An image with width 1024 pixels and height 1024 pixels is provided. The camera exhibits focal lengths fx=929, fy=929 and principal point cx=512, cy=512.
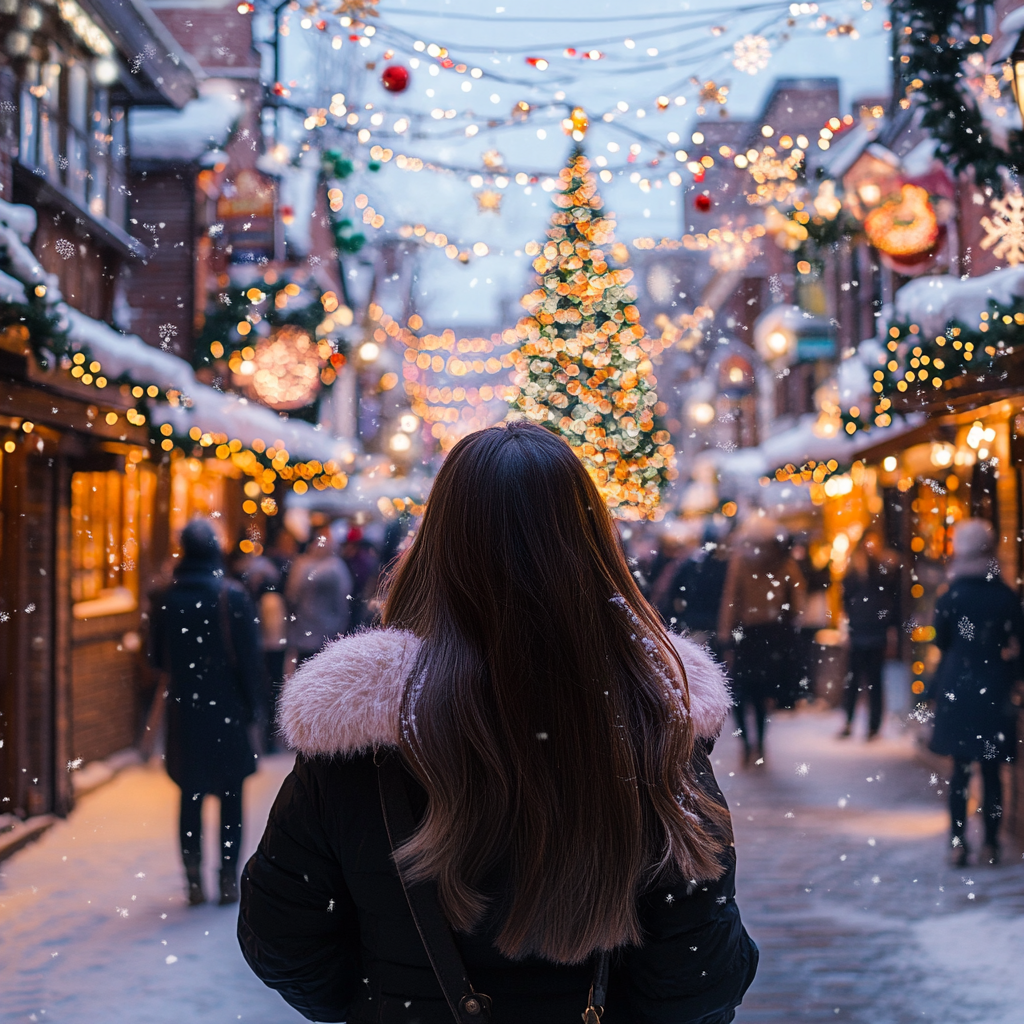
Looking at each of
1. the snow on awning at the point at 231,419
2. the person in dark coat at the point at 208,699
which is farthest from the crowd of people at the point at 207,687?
the snow on awning at the point at 231,419

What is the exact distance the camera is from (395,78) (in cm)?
502

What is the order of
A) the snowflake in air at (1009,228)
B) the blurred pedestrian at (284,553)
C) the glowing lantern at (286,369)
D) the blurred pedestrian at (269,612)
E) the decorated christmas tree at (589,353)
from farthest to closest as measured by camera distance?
the decorated christmas tree at (589,353), the blurred pedestrian at (284,553), the blurred pedestrian at (269,612), the glowing lantern at (286,369), the snowflake in air at (1009,228)

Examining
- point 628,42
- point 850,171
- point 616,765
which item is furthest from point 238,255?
point 616,765

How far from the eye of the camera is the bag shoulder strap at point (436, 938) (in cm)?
129

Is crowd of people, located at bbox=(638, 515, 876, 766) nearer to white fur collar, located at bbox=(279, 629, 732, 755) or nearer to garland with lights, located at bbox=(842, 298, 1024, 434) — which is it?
garland with lights, located at bbox=(842, 298, 1024, 434)

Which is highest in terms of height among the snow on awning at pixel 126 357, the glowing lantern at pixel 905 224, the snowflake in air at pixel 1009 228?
the glowing lantern at pixel 905 224

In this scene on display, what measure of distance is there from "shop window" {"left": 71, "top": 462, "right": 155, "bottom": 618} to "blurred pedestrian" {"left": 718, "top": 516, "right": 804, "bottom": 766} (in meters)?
4.45

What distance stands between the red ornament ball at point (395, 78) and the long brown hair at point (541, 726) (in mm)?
4291

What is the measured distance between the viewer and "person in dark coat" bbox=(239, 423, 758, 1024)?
1290mm

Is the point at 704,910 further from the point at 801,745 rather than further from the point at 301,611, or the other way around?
the point at 801,745

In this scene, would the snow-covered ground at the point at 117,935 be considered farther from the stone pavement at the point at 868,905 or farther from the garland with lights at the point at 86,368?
the garland with lights at the point at 86,368

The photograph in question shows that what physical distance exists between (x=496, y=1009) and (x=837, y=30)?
528 cm

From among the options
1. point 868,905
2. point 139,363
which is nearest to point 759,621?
point 868,905

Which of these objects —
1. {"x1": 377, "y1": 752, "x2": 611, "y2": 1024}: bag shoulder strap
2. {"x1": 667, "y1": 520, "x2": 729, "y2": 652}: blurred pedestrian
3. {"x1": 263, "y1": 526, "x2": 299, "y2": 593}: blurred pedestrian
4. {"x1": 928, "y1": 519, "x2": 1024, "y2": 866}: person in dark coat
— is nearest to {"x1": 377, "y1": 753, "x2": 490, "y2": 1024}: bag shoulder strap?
{"x1": 377, "y1": 752, "x2": 611, "y2": 1024}: bag shoulder strap
